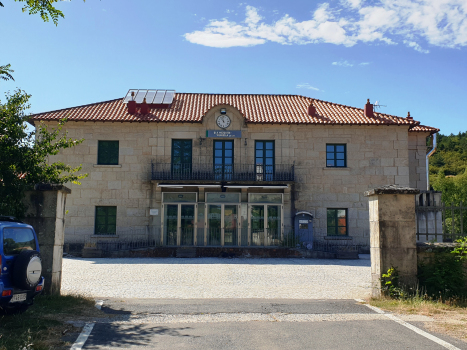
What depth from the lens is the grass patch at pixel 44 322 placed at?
5.92m

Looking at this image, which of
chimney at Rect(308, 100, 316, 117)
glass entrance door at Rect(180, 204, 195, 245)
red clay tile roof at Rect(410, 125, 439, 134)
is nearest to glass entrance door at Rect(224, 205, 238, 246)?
glass entrance door at Rect(180, 204, 195, 245)

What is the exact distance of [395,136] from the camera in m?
24.1

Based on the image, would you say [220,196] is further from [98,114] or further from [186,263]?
[98,114]

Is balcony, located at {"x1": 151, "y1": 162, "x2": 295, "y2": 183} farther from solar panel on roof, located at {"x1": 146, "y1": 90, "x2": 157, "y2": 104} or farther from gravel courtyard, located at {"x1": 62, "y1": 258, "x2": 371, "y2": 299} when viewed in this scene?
gravel courtyard, located at {"x1": 62, "y1": 258, "x2": 371, "y2": 299}

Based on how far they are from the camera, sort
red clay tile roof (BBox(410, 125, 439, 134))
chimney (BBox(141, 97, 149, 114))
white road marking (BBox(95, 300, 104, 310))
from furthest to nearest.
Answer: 1. red clay tile roof (BBox(410, 125, 439, 134))
2. chimney (BBox(141, 97, 149, 114))
3. white road marking (BBox(95, 300, 104, 310))

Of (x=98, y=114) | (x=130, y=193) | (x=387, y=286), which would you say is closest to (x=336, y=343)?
(x=387, y=286)

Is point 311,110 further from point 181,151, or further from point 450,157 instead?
point 450,157

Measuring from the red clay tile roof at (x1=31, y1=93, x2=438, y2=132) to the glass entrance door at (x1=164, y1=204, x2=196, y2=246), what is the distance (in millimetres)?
4799

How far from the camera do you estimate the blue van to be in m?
6.85

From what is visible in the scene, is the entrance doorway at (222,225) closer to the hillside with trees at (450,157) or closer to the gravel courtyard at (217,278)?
the gravel courtyard at (217,278)

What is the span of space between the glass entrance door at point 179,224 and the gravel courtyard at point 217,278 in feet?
10.7

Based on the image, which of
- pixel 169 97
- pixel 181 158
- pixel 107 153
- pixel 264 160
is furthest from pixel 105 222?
pixel 264 160

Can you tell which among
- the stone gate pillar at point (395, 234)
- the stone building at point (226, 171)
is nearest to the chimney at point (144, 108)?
the stone building at point (226, 171)

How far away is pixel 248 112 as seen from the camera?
25281 mm
